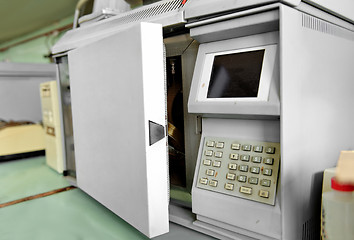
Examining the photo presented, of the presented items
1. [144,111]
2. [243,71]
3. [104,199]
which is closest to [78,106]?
[104,199]

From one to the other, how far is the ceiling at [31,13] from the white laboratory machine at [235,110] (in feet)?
5.62

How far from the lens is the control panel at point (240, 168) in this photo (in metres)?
0.78

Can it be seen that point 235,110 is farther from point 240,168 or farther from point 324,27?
point 324,27

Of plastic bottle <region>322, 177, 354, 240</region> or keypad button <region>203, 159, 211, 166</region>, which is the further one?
keypad button <region>203, 159, 211, 166</region>

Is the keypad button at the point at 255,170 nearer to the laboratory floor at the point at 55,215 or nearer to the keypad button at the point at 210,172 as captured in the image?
the keypad button at the point at 210,172

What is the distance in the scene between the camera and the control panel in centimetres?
78

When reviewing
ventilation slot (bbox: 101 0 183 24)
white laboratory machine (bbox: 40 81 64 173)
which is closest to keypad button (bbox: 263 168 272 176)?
ventilation slot (bbox: 101 0 183 24)

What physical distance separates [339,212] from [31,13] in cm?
300

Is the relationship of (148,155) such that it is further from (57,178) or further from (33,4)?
(33,4)

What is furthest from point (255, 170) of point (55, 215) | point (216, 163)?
point (55, 215)

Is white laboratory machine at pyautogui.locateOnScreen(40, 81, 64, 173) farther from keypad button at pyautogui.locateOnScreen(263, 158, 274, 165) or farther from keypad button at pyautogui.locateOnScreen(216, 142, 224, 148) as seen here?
keypad button at pyautogui.locateOnScreen(263, 158, 274, 165)

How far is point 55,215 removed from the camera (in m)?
1.17

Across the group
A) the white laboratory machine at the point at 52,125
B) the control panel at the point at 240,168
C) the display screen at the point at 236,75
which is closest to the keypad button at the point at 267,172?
the control panel at the point at 240,168

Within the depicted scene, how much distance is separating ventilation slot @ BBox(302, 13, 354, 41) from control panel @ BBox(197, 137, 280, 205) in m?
0.36
